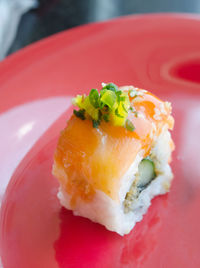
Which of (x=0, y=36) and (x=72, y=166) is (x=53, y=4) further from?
(x=72, y=166)

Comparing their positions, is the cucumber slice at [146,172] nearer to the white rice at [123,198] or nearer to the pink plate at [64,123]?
the white rice at [123,198]

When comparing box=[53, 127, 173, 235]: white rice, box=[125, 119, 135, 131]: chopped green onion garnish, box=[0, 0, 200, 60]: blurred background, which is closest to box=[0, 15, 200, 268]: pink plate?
box=[53, 127, 173, 235]: white rice

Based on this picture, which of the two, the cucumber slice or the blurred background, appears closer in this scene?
the cucumber slice

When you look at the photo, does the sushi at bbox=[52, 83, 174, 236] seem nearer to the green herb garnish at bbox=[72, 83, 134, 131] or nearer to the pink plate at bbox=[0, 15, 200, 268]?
the green herb garnish at bbox=[72, 83, 134, 131]

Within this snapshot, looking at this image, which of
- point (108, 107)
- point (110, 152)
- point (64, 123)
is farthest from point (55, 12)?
point (110, 152)

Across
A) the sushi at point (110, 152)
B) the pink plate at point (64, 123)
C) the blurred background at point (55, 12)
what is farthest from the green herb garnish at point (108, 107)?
the blurred background at point (55, 12)

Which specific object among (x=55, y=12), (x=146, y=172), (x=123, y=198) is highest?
(x=55, y=12)

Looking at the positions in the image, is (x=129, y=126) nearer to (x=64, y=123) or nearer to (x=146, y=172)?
(x=146, y=172)
